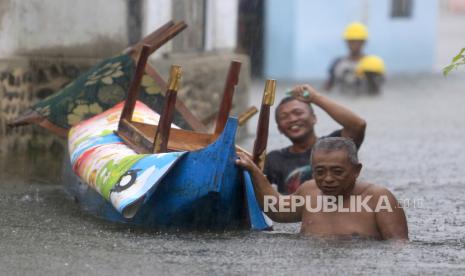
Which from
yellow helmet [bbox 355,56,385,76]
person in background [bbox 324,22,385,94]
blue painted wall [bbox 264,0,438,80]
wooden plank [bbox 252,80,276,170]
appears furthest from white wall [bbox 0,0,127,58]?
blue painted wall [bbox 264,0,438,80]

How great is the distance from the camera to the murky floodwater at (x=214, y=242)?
20.2ft

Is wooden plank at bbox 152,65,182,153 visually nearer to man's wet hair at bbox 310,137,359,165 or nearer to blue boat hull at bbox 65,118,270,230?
blue boat hull at bbox 65,118,270,230

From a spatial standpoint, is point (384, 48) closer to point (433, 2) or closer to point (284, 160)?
point (433, 2)

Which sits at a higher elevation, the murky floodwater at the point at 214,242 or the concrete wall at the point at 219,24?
the concrete wall at the point at 219,24

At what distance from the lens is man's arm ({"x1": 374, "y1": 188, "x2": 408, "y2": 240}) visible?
21.9 ft

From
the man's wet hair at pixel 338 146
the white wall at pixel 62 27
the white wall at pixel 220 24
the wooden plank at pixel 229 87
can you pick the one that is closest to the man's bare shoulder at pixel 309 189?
the man's wet hair at pixel 338 146

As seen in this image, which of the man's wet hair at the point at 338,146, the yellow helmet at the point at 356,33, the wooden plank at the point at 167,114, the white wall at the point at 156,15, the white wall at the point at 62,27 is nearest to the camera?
the man's wet hair at the point at 338,146

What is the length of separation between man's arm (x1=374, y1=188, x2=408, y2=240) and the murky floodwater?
8 centimetres

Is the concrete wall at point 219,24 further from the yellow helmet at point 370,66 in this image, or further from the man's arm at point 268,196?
the yellow helmet at point 370,66

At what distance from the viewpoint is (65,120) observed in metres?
9.10

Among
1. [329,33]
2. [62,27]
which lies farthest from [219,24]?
[329,33]

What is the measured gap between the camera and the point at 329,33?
793 inches

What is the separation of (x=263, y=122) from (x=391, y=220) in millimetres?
1010

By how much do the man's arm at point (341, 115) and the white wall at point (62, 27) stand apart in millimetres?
2808
